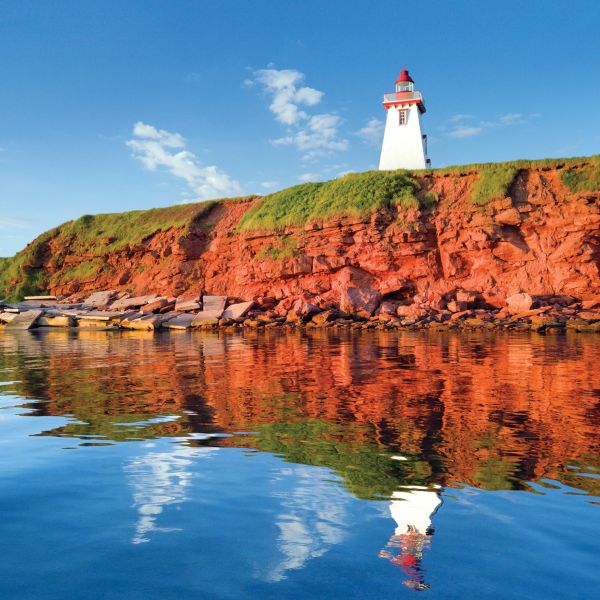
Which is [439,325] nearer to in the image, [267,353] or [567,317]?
[567,317]

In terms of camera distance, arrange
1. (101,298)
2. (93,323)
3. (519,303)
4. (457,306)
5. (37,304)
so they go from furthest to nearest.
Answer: (37,304) → (101,298) → (93,323) → (457,306) → (519,303)

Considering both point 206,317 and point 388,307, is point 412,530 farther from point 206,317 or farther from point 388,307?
point 206,317

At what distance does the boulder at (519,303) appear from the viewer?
22.4m

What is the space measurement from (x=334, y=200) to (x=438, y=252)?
674cm

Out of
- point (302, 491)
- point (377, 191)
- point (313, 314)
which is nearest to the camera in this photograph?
point (302, 491)

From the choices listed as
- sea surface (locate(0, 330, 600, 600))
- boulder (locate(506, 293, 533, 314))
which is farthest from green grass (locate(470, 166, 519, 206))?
sea surface (locate(0, 330, 600, 600))

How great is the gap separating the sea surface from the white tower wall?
3780 centimetres

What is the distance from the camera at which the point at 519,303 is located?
22.8 m

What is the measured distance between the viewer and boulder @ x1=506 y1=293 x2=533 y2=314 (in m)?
22.4

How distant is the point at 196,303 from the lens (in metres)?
28.8

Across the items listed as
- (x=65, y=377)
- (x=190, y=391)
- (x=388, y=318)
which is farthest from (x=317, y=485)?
(x=388, y=318)

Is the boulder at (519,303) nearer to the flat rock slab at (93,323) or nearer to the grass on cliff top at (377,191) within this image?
the grass on cliff top at (377,191)

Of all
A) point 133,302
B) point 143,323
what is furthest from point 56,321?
point 143,323

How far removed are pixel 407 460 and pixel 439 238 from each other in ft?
79.8
